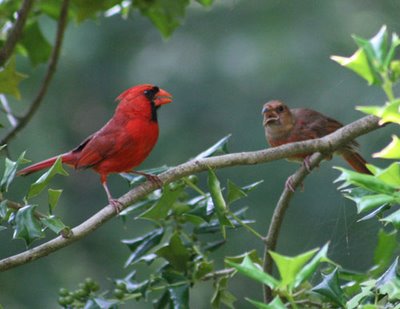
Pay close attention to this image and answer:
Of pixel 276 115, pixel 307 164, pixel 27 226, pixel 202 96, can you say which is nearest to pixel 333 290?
pixel 27 226

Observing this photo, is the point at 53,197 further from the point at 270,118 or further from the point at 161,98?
the point at 270,118

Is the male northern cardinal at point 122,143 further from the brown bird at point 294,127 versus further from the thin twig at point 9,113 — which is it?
the brown bird at point 294,127

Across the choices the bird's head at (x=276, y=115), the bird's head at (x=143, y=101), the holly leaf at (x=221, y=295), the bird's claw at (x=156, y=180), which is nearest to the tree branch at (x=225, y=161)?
the bird's claw at (x=156, y=180)

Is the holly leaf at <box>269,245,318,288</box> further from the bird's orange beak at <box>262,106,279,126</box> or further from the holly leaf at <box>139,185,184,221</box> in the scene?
the bird's orange beak at <box>262,106,279,126</box>


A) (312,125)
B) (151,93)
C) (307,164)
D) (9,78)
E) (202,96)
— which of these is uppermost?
(9,78)

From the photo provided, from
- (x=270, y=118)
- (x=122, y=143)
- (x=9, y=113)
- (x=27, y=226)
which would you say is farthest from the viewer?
(x=270, y=118)

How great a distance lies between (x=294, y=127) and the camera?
146 inches

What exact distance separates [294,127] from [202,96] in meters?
4.14

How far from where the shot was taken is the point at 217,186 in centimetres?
233

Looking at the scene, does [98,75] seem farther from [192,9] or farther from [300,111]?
[300,111]

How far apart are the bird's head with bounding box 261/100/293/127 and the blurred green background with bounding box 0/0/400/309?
6.74 ft

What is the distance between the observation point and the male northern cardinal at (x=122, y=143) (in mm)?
3254

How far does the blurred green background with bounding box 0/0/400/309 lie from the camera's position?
21.4ft

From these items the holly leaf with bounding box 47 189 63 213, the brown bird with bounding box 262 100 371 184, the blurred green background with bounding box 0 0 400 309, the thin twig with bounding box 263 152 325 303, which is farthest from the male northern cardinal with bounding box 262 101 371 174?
the blurred green background with bounding box 0 0 400 309
